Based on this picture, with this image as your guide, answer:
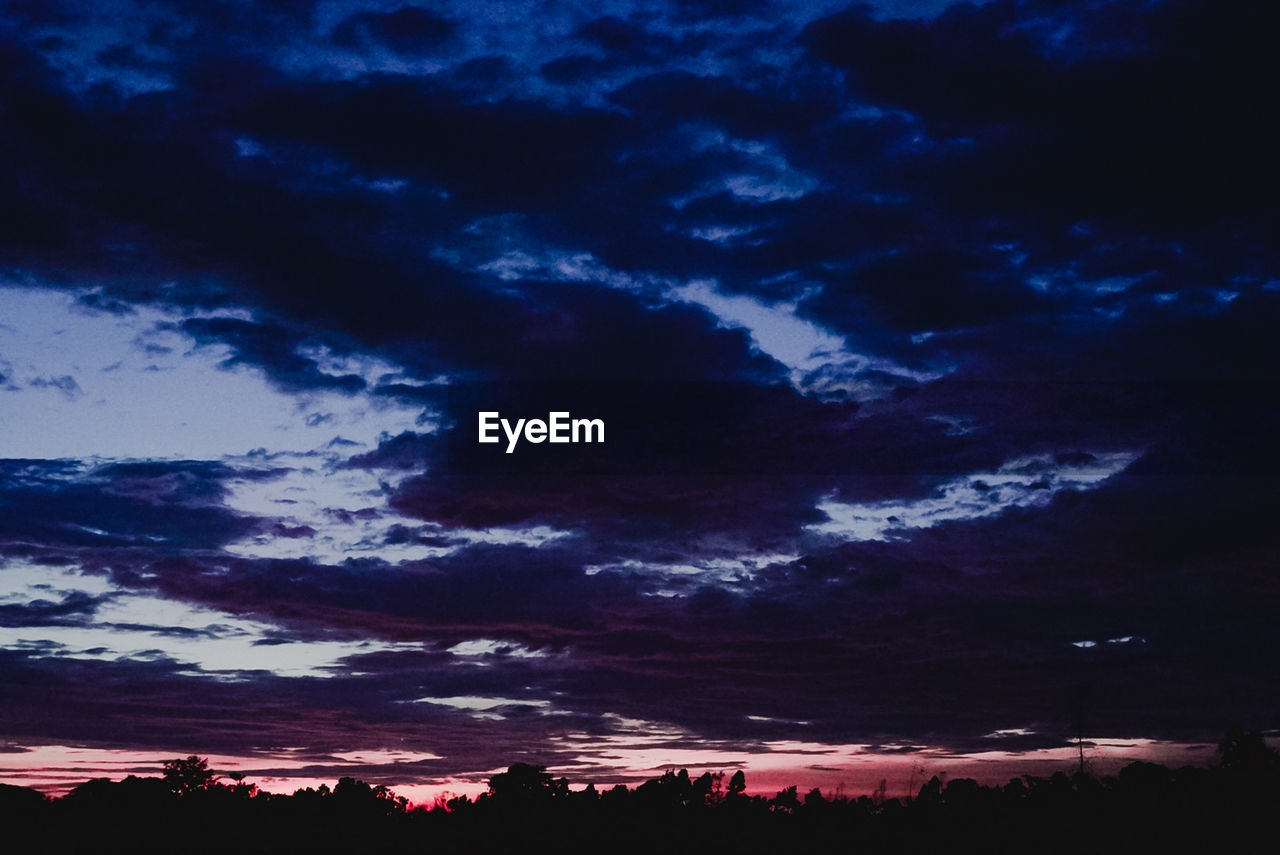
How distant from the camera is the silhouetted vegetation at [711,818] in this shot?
3562 centimetres

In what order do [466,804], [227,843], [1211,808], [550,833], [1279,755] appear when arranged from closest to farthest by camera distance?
[1211,808]
[1279,755]
[550,833]
[227,843]
[466,804]

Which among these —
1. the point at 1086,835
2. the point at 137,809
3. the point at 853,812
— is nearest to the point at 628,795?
the point at 853,812

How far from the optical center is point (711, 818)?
48.0m

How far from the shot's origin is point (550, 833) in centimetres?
4706

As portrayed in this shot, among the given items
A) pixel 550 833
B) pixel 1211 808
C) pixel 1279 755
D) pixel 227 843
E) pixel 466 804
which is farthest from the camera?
pixel 466 804

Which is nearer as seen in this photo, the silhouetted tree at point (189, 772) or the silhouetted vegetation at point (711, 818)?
the silhouetted vegetation at point (711, 818)

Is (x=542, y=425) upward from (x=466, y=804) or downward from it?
upward

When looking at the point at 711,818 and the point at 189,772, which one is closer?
the point at 711,818

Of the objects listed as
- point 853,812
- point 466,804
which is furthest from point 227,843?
point 853,812

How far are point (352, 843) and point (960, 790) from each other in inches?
937

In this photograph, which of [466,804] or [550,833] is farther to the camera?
[466,804]

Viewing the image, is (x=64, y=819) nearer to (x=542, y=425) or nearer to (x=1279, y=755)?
(x=542, y=425)

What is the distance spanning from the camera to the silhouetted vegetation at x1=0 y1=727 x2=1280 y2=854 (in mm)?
35625

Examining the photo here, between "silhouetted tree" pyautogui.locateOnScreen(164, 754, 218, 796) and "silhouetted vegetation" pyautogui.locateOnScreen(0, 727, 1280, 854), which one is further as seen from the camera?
"silhouetted tree" pyautogui.locateOnScreen(164, 754, 218, 796)
